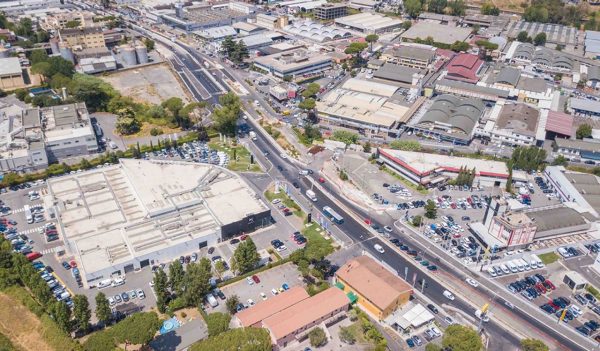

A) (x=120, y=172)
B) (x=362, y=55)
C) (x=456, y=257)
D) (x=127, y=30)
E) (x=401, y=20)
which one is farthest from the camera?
(x=401, y=20)

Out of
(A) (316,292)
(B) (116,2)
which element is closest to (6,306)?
(A) (316,292)

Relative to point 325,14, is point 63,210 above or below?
below

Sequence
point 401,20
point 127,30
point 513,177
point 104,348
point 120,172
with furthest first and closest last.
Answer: point 401,20, point 127,30, point 513,177, point 120,172, point 104,348

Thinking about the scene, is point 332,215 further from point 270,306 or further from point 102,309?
point 102,309

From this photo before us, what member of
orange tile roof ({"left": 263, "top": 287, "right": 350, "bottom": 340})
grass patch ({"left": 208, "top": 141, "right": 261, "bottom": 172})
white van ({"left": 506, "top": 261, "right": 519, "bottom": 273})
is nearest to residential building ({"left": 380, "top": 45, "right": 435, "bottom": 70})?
grass patch ({"left": 208, "top": 141, "right": 261, "bottom": 172})

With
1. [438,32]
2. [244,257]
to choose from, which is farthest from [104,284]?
[438,32]

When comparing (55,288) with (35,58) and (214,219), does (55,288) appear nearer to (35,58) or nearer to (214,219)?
(214,219)

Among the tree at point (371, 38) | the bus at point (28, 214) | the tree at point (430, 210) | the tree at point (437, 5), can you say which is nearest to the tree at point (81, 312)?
the bus at point (28, 214)
